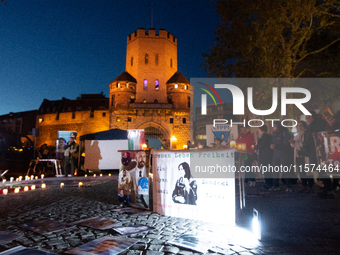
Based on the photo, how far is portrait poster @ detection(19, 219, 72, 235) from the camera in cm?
309

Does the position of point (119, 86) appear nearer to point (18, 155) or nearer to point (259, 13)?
point (18, 155)

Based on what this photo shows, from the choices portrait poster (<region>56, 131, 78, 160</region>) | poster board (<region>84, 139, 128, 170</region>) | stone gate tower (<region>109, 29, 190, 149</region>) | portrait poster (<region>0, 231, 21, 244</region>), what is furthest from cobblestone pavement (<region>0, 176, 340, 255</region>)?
stone gate tower (<region>109, 29, 190, 149</region>)

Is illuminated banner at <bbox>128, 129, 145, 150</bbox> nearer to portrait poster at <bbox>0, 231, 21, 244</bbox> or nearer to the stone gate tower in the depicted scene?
portrait poster at <bbox>0, 231, 21, 244</bbox>

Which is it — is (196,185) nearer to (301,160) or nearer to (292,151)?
(292,151)

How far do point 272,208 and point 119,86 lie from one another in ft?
105

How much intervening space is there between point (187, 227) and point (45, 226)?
1.91 metres

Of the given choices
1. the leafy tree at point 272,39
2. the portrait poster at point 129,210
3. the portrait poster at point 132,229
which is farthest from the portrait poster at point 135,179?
the leafy tree at point 272,39

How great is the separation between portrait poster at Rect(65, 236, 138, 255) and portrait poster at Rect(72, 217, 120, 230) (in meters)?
0.45

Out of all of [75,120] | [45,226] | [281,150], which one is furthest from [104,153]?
[75,120]

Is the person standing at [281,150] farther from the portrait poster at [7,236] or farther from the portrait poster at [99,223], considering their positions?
the portrait poster at [7,236]

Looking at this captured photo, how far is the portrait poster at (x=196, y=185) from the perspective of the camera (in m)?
3.44

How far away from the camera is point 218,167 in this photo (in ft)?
11.6

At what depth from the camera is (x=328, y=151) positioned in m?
5.34

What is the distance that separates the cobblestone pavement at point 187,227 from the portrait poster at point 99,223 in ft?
0.39
